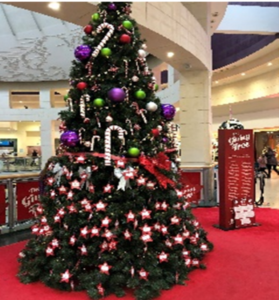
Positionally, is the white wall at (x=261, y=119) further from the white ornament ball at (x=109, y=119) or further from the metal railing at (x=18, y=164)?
the white ornament ball at (x=109, y=119)

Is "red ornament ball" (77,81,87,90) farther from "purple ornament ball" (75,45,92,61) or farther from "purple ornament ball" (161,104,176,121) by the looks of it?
"purple ornament ball" (161,104,176,121)

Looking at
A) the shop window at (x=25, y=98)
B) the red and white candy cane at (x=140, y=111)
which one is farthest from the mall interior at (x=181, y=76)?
the red and white candy cane at (x=140, y=111)

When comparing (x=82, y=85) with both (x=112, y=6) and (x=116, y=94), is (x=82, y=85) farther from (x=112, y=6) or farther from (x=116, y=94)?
(x=112, y=6)

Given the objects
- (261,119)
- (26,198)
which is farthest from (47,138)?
(26,198)

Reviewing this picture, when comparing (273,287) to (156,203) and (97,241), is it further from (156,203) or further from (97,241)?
(97,241)

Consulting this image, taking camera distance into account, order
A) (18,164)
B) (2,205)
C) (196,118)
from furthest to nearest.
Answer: (18,164)
(196,118)
(2,205)

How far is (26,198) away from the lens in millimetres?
5773

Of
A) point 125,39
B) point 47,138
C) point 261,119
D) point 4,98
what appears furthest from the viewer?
A: point 4,98

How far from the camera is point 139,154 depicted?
3152 mm

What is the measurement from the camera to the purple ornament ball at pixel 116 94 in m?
3.01

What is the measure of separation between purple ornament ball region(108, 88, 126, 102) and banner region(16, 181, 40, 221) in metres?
3.38

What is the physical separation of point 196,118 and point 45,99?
1707 centimetres

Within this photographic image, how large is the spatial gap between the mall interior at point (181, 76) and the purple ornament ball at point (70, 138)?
381 millimetres

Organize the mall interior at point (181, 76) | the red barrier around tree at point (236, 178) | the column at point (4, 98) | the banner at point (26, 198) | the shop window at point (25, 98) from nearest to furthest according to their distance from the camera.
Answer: the mall interior at point (181, 76) < the red barrier around tree at point (236, 178) < the banner at point (26, 198) < the column at point (4, 98) < the shop window at point (25, 98)
